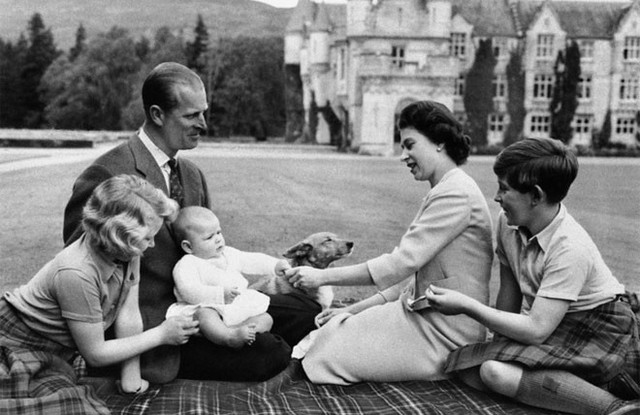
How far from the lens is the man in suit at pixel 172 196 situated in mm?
4207

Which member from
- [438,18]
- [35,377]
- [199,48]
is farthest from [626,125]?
[35,377]

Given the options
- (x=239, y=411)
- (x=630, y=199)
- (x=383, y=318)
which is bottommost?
(x=630, y=199)

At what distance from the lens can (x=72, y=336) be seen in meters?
3.67

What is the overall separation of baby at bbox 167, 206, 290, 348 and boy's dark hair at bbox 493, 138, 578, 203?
1.58 metres

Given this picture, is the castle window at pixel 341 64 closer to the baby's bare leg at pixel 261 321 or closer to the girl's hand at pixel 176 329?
the baby's bare leg at pixel 261 321

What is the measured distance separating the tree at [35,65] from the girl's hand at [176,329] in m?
17.5

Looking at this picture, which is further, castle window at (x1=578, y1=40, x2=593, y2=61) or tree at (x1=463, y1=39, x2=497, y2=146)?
castle window at (x1=578, y1=40, x2=593, y2=61)

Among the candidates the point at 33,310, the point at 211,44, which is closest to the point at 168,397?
the point at 33,310

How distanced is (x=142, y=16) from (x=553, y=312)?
31.8m

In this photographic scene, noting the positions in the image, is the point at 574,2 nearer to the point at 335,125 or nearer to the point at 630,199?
the point at 335,125

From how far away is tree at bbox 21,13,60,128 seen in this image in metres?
20.6

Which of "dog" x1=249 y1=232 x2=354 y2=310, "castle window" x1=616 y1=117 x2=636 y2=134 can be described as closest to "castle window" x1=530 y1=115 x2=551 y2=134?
"castle window" x1=616 y1=117 x2=636 y2=134

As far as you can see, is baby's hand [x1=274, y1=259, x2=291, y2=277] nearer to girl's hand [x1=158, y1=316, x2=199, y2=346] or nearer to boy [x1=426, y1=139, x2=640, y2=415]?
girl's hand [x1=158, y1=316, x2=199, y2=346]

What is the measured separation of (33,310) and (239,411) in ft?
3.71
